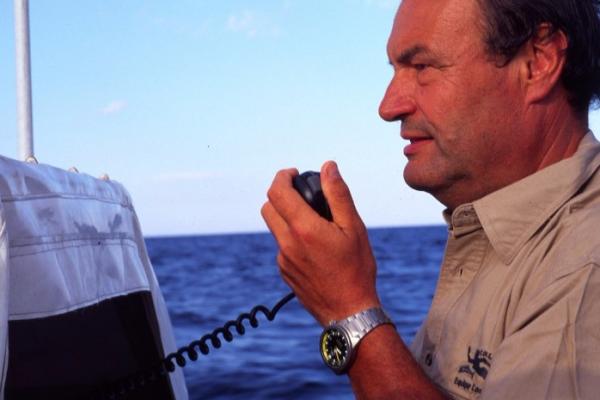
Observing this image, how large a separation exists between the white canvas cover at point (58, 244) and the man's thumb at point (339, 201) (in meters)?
0.63

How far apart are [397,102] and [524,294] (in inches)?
24.3

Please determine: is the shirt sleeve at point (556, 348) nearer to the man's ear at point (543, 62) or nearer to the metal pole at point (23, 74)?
the man's ear at point (543, 62)

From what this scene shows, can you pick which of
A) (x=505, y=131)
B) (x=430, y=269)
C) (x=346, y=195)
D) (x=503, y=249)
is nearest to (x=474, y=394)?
(x=503, y=249)

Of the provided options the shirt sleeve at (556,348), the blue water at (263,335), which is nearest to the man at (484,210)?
the shirt sleeve at (556,348)

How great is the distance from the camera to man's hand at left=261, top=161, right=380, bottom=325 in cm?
184

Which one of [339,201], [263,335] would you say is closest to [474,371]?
[339,201]

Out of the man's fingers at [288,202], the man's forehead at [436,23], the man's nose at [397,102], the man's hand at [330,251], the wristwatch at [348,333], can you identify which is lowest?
the wristwatch at [348,333]

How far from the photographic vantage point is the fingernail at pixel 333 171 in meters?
1.89

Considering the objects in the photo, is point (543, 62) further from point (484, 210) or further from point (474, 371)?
point (474, 371)

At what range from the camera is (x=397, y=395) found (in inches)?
67.6

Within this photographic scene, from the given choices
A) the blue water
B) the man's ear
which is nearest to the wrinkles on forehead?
the man's ear

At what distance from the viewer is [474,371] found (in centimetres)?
182

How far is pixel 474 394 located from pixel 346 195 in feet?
1.59

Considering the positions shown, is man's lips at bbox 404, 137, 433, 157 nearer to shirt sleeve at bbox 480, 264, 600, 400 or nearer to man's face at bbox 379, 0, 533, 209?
man's face at bbox 379, 0, 533, 209
